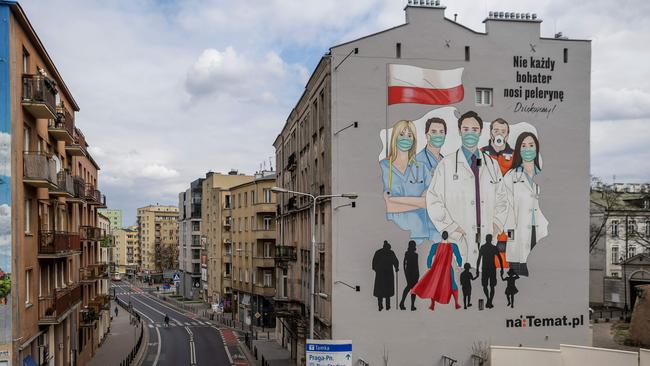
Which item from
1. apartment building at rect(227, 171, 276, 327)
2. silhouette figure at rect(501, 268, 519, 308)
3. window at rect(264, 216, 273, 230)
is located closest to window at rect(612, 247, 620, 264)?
apartment building at rect(227, 171, 276, 327)

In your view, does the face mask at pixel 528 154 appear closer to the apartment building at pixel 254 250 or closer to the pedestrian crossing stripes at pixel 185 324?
the apartment building at pixel 254 250

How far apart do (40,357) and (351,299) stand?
14.9m

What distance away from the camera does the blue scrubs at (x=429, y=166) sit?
105ft

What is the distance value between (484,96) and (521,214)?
6.50 m

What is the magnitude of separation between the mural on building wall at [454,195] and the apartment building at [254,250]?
33.2 metres

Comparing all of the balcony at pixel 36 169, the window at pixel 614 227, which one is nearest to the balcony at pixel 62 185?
the balcony at pixel 36 169

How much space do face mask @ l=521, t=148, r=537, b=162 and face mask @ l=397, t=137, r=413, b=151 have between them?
241 inches

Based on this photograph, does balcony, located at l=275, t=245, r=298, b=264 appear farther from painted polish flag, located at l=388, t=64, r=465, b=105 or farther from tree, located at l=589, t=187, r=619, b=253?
tree, located at l=589, t=187, r=619, b=253

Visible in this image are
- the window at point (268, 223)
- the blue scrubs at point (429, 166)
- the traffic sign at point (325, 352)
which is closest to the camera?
the traffic sign at point (325, 352)

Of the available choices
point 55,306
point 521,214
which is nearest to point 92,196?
point 55,306

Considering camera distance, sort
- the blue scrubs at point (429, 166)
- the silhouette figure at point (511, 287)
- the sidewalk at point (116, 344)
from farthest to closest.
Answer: the sidewalk at point (116, 344)
the silhouette figure at point (511, 287)
the blue scrubs at point (429, 166)

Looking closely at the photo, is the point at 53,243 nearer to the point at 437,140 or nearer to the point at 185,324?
the point at 437,140

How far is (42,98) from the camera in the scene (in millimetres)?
25391

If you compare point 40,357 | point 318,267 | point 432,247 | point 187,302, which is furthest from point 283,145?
point 187,302
